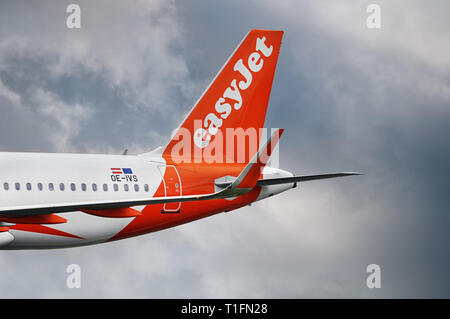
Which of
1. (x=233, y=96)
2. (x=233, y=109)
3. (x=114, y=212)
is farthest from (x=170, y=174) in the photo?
(x=114, y=212)

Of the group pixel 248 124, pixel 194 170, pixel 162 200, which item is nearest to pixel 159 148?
pixel 194 170

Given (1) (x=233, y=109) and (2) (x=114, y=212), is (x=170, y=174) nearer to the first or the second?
(1) (x=233, y=109)

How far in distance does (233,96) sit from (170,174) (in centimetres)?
382

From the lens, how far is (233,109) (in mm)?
28359

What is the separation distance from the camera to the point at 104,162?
86.4 ft

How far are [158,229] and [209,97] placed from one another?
5.01 m

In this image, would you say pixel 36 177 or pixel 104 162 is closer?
pixel 36 177

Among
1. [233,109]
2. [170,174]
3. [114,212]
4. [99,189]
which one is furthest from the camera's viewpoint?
[233,109]

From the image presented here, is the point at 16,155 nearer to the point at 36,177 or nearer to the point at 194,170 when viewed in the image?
the point at 36,177

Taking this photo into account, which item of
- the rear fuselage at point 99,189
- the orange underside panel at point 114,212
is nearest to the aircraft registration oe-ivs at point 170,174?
the rear fuselage at point 99,189

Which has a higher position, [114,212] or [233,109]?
[233,109]

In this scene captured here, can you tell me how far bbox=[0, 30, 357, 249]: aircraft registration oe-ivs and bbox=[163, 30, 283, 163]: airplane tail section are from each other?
1.4 inches

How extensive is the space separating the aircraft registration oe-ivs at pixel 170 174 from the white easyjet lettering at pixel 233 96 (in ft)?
0.12

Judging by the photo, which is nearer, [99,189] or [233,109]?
[99,189]
